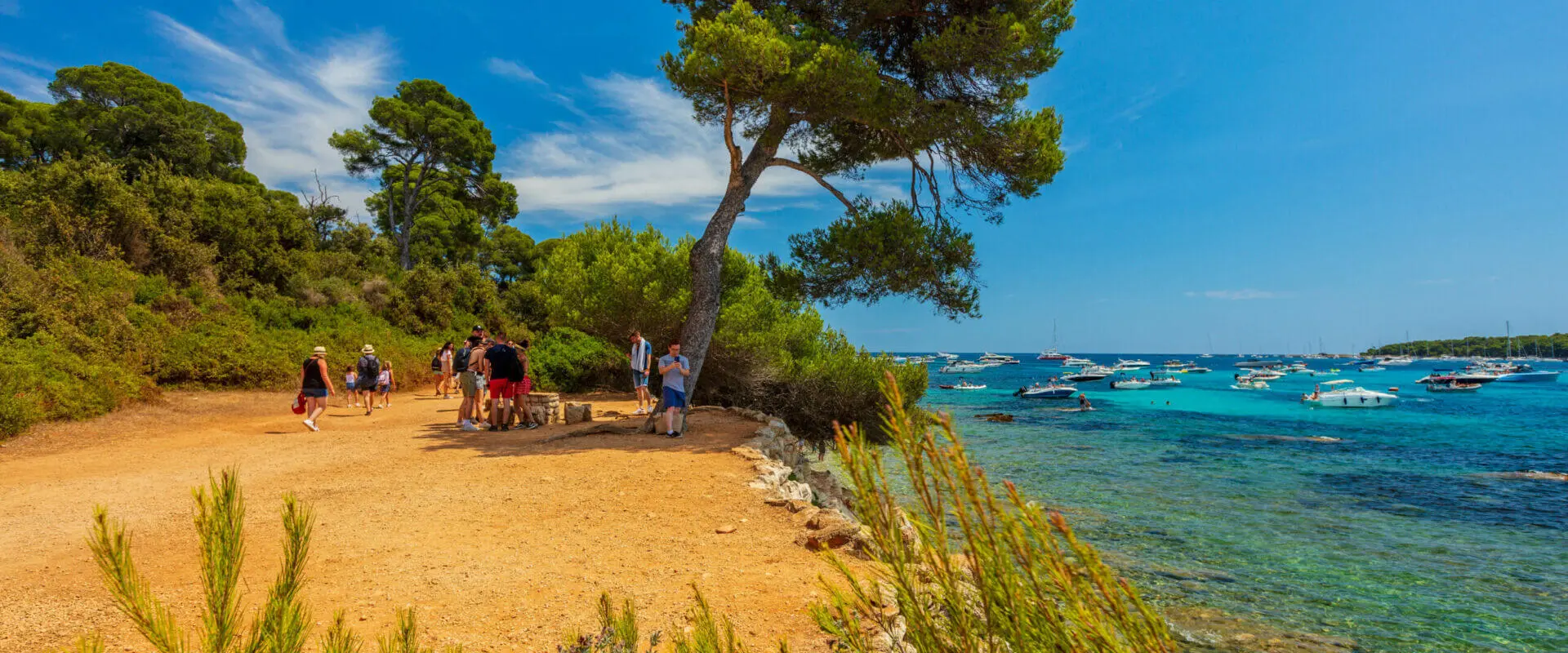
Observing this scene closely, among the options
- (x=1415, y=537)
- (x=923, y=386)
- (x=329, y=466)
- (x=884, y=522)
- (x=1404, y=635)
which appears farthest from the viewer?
(x=923, y=386)

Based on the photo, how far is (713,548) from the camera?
5133 millimetres

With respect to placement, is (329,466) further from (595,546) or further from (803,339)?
(803,339)

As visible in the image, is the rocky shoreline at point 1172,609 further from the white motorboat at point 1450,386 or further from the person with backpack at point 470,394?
the white motorboat at point 1450,386

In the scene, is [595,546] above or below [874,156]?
below

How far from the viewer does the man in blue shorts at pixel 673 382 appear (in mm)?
9516

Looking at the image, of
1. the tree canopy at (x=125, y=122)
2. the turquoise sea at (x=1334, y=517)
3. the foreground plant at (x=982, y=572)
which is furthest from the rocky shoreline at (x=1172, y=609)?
the tree canopy at (x=125, y=122)

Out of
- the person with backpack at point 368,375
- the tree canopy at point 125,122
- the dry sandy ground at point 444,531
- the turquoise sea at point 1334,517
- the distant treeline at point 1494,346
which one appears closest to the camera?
the dry sandy ground at point 444,531

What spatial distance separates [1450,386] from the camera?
5797 centimetres

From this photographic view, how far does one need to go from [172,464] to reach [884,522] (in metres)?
10.8

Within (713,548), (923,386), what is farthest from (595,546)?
(923,386)

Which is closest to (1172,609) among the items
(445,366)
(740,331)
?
(740,331)

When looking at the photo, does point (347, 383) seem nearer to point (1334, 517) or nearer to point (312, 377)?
point (312, 377)

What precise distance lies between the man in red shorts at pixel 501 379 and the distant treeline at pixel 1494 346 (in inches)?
8532

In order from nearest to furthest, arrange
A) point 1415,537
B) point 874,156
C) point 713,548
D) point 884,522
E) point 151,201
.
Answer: point 884,522, point 713,548, point 1415,537, point 874,156, point 151,201
